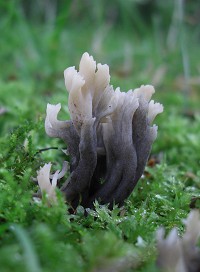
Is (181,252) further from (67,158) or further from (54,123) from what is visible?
(67,158)

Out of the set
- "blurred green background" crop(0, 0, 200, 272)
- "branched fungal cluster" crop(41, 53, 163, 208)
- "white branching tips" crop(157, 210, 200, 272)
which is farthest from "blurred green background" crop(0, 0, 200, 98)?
"white branching tips" crop(157, 210, 200, 272)

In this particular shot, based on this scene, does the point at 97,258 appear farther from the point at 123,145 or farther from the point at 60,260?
the point at 123,145

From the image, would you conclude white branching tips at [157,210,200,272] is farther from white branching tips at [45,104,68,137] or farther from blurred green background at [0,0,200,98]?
blurred green background at [0,0,200,98]

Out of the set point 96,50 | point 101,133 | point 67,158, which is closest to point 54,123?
point 101,133

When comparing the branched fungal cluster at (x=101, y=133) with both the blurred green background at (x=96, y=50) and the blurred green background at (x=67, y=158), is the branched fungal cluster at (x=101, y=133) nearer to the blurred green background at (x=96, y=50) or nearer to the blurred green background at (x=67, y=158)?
the blurred green background at (x=67, y=158)

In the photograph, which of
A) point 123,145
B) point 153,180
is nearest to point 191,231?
point 123,145

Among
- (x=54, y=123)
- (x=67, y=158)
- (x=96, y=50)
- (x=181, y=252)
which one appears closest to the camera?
(x=181, y=252)
